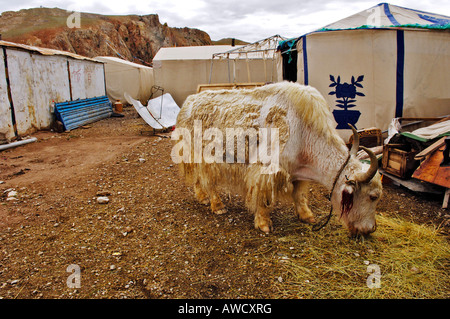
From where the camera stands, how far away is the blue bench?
31.3 ft

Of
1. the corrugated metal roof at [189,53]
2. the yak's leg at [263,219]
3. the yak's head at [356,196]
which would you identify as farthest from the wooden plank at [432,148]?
the corrugated metal roof at [189,53]

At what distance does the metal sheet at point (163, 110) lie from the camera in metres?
9.71

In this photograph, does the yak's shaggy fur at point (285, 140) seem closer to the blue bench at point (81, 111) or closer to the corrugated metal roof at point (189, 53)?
the blue bench at point (81, 111)

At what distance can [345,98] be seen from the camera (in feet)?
19.7

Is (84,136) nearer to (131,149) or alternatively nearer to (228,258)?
(131,149)

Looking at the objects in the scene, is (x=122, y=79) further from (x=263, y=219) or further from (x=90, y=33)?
(x=90, y=33)

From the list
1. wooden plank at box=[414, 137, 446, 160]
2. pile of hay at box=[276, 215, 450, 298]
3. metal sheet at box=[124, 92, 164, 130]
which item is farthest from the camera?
metal sheet at box=[124, 92, 164, 130]

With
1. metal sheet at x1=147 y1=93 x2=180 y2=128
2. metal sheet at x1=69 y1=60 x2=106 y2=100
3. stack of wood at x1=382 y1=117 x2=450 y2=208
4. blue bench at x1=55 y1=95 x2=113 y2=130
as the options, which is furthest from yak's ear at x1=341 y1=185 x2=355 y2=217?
metal sheet at x1=69 y1=60 x2=106 y2=100

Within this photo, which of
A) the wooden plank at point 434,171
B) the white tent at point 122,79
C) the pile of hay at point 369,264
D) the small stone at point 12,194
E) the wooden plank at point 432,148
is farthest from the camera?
the white tent at point 122,79

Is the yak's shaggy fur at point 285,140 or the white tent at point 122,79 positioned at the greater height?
the white tent at point 122,79

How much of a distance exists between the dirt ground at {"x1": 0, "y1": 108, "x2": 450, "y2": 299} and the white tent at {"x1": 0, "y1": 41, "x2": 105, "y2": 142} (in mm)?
3051

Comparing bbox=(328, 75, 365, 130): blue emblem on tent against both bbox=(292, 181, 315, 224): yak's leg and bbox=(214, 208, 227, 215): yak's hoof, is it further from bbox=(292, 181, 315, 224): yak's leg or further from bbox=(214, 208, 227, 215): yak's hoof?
bbox=(214, 208, 227, 215): yak's hoof

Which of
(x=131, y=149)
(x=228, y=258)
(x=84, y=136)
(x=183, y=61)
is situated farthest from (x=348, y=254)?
(x=183, y=61)

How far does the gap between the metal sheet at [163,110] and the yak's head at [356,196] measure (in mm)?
7484
